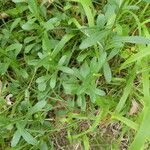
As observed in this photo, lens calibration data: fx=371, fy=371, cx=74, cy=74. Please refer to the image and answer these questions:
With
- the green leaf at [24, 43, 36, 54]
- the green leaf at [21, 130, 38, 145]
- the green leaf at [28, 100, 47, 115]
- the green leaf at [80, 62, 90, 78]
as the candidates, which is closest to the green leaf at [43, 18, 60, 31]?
the green leaf at [24, 43, 36, 54]

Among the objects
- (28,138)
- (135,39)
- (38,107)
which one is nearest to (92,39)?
(135,39)

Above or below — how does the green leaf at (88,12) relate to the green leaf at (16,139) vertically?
above

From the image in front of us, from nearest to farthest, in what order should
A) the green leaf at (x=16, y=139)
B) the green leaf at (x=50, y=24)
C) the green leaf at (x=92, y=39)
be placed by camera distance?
the green leaf at (x=92, y=39) < the green leaf at (x=16, y=139) < the green leaf at (x=50, y=24)

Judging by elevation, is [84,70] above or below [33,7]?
below

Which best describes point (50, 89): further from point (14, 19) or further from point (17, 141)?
point (14, 19)

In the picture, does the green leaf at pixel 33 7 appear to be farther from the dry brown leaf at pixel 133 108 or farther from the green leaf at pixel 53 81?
the dry brown leaf at pixel 133 108

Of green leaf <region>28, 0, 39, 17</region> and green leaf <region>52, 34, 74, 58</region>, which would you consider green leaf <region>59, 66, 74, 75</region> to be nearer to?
green leaf <region>52, 34, 74, 58</region>

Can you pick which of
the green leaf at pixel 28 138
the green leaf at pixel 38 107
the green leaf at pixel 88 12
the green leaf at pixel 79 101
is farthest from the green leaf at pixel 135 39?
the green leaf at pixel 28 138

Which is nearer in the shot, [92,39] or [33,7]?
[92,39]

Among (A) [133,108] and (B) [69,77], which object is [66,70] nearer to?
(B) [69,77]
